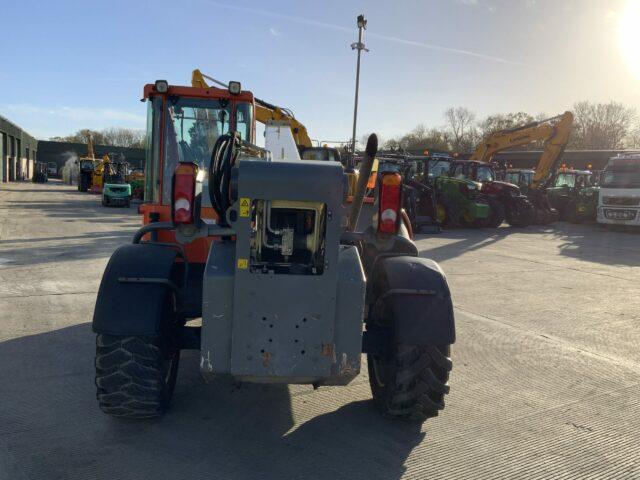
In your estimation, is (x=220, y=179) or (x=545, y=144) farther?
(x=545, y=144)

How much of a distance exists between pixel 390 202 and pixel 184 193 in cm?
136

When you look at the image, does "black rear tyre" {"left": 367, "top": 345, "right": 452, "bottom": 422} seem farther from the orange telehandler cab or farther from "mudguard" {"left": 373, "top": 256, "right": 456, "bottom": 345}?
the orange telehandler cab

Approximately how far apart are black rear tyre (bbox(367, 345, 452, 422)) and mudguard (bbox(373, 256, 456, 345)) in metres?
0.13

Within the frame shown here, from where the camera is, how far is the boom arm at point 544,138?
2144 cm

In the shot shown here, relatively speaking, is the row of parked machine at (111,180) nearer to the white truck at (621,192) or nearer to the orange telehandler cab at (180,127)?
the white truck at (621,192)

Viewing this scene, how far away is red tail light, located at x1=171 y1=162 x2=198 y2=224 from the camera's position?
3.54m

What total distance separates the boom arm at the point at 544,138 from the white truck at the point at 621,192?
6.90ft

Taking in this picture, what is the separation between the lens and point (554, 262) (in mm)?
12133

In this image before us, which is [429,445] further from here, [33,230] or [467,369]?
[33,230]

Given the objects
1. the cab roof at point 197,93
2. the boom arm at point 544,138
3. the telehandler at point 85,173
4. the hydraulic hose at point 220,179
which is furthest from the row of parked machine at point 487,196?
the telehandler at point 85,173

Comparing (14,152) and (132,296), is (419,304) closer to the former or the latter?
(132,296)

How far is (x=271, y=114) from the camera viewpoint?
29.5 ft

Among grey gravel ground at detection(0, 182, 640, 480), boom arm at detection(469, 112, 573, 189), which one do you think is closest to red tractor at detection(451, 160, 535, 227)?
boom arm at detection(469, 112, 573, 189)

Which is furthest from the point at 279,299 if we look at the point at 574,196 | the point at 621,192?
the point at 574,196
